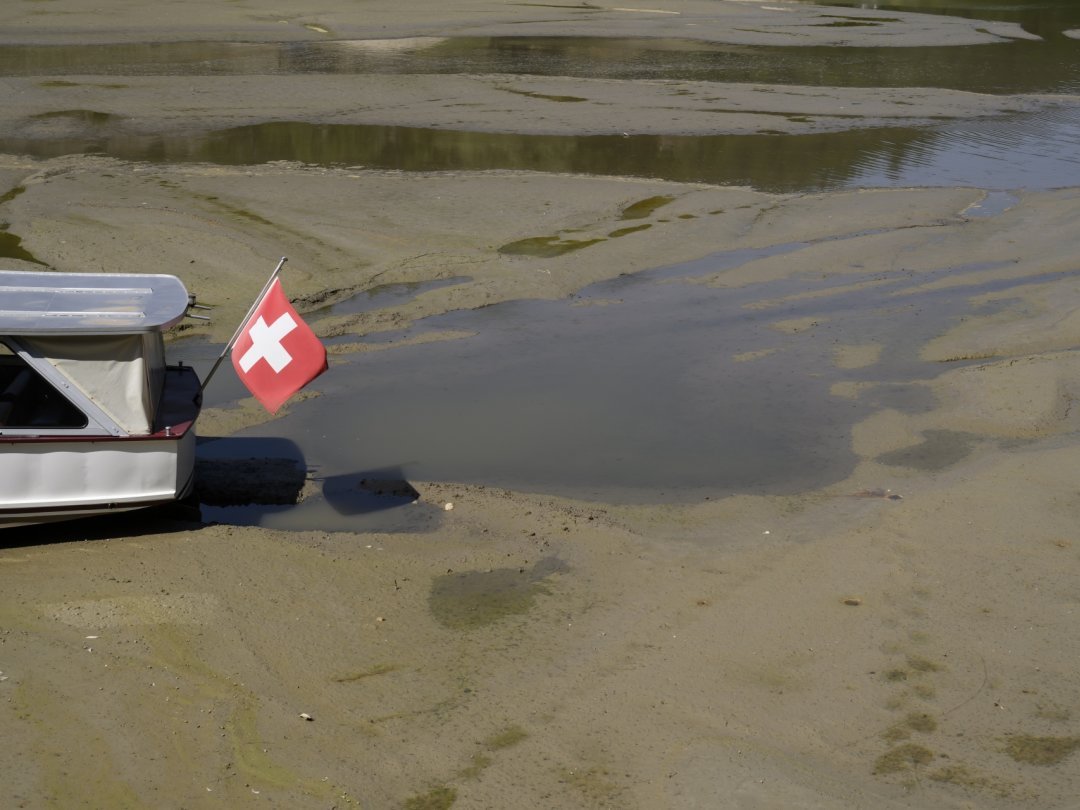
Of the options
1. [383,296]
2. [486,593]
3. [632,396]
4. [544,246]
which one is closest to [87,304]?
[486,593]

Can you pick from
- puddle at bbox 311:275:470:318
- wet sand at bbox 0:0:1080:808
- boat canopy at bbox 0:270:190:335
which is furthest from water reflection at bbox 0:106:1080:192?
boat canopy at bbox 0:270:190:335

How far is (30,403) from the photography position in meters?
8.94

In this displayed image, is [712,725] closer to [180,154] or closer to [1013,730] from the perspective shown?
[1013,730]

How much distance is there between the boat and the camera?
325 inches

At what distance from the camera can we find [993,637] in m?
7.88

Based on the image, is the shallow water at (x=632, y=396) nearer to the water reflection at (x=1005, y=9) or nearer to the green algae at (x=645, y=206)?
the green algae at (x=645, y=206)

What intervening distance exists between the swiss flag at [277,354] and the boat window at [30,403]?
123cm

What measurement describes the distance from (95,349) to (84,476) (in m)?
0.88

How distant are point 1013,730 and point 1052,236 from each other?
1202 centimetres

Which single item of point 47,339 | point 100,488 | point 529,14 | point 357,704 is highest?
point 529,14

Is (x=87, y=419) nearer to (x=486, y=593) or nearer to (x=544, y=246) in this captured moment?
(x=486, y=593)

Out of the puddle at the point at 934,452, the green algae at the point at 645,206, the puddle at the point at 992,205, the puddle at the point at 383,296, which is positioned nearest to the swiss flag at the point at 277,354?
the puddle at the point at 383,296

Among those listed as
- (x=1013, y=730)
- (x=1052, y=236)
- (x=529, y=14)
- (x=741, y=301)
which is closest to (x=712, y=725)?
(x=1013, y=730)

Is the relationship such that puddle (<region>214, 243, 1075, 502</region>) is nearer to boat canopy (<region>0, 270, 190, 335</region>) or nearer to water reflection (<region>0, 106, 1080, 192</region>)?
boat canopy (<region>0, 270, 190, 335</region>)
